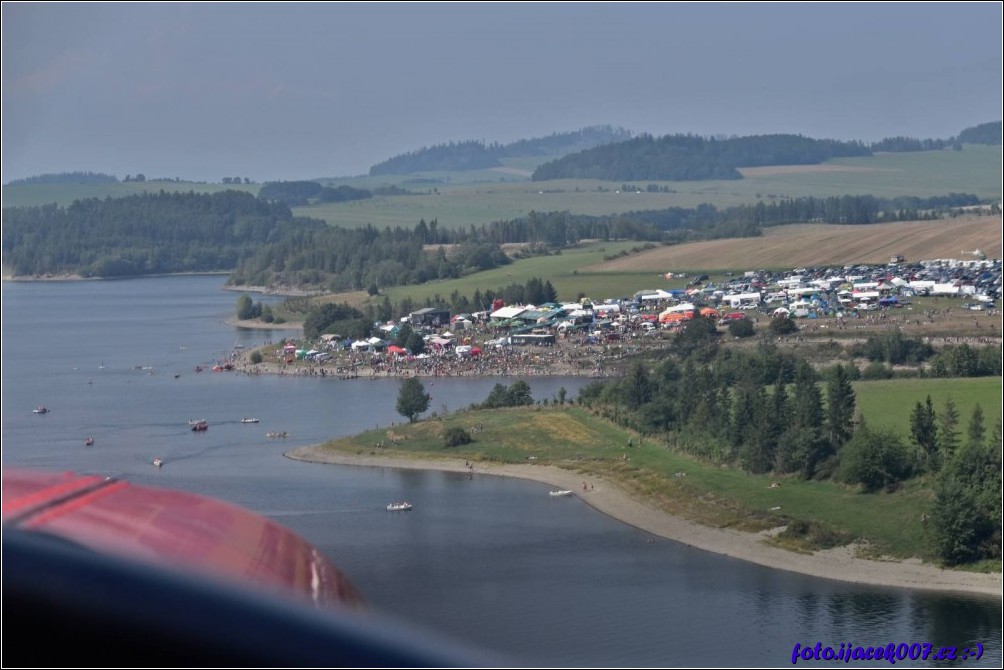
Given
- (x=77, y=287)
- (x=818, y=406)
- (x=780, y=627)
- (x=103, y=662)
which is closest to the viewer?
(x=103, y=662)

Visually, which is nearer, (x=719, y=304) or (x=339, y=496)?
(x=339, y=496)

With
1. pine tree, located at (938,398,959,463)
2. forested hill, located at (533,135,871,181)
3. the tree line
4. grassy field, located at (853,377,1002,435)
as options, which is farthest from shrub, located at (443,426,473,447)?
forested hill, located at (533,135,871,181)

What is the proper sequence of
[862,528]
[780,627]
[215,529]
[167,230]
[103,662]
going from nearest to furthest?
[103,662] < [215,529] < [780,627] < [862,528] < [167,230]

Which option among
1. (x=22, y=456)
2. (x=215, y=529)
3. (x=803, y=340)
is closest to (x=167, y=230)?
(x=803, y=340)

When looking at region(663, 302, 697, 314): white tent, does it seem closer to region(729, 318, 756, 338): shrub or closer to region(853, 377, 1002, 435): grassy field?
region(729, 318, 756, 338): shrub

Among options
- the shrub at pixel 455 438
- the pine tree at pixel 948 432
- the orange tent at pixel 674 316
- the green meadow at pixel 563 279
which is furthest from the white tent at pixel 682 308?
the pine tree at pixel 948 432

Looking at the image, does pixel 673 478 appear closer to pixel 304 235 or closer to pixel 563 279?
pixel 563 279

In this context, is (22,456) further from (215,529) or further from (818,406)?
(215,529)

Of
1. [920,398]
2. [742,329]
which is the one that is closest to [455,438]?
[920,398]

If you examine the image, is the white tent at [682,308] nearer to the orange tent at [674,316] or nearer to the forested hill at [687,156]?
the orange tent at [674,316]
